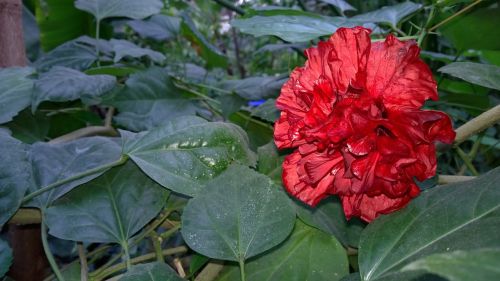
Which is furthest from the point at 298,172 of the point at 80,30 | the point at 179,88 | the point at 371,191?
the point at 80,30

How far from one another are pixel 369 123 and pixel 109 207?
0.79 ft

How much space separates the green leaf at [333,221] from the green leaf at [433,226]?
2.0 inches

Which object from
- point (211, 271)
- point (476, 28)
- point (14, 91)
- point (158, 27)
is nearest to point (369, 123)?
point (211, 271)

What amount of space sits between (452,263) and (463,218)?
0.18m

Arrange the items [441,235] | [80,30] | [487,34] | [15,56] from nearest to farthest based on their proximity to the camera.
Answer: [441,235], [487,34], [15,56], [80,30]

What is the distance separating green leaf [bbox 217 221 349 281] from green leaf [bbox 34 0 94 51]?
0.72m

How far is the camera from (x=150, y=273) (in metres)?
0.33

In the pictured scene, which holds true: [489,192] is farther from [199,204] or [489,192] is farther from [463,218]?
[199,204]

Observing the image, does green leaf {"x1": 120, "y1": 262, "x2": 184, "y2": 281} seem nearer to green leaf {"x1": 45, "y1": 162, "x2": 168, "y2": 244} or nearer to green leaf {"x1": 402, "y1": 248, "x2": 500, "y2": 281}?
green leaf {"x1": 45, "y1": 162, "x2": 168, "y2": 244}

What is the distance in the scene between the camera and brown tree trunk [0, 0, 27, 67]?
2.08 ft

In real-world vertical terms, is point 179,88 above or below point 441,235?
below

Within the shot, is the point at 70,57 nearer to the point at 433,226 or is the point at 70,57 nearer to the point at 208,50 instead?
the point at 208,50

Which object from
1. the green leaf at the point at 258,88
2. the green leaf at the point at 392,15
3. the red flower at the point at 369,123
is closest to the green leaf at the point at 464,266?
the red flower at the point at 369,123

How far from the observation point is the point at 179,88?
74 cm
